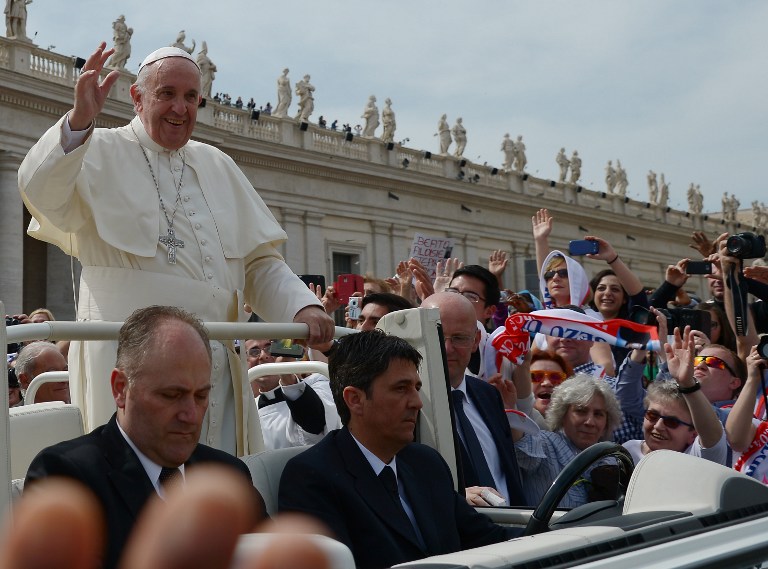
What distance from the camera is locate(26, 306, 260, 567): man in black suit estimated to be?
246 cm

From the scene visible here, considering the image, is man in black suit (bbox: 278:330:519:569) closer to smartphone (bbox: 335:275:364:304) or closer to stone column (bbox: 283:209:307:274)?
smartphone (bbox: 335:275:364:304)

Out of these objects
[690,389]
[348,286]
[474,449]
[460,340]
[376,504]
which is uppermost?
[348,286]

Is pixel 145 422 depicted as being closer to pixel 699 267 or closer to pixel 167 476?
pixel 167 476

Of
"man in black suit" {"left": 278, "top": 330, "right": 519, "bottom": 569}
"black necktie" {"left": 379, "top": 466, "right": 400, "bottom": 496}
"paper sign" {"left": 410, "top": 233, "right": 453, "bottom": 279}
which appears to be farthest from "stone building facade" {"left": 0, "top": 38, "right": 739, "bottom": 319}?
"black necktie" {"left": 379, "top": 466, "right": 400, "bottom": 496}

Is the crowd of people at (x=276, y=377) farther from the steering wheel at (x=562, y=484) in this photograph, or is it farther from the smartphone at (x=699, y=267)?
the steering wheel at (x=562, y=484)

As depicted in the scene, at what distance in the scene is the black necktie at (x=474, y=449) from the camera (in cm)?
457

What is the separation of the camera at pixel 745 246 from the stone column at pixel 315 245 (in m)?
30.6

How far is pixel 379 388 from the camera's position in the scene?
346 centimetres

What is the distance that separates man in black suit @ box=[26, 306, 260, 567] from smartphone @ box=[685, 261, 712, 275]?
201 inches

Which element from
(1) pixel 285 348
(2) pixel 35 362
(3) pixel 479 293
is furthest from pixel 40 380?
(3) pixel 479 293

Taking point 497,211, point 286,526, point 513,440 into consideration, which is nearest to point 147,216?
point 513,440

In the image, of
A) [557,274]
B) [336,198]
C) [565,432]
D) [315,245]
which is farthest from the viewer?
[336,198]

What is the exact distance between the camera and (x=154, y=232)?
13.6 ft

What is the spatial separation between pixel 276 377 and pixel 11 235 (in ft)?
74.4
